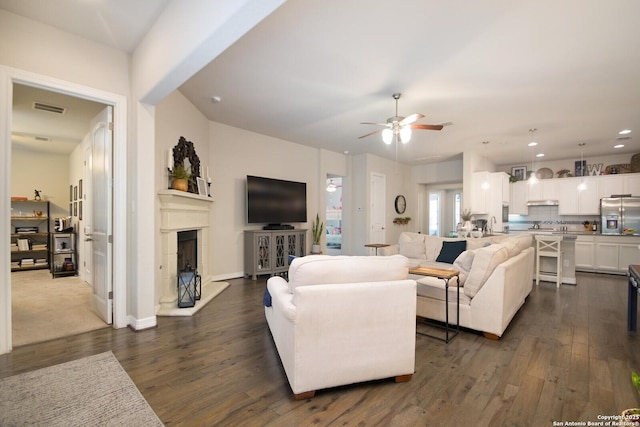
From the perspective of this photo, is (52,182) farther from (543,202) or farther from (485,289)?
(543,202)

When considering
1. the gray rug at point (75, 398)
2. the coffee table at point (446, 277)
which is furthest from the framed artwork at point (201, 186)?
the coffee table at point (446, 277)

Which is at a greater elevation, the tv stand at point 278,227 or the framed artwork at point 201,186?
the framed artwork at point 201,186

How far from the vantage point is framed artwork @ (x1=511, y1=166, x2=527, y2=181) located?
8.20 metres

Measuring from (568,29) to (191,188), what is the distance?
4466 mm

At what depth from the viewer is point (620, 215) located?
6.56m

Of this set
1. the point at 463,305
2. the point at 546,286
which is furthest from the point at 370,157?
the point at 463,305

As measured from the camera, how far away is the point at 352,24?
255cm

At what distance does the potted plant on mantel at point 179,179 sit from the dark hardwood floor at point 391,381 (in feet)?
5.17

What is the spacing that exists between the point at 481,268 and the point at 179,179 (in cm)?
360

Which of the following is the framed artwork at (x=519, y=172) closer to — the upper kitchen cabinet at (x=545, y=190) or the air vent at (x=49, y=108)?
the upper kitchen cabinet at (x=545, y=190)

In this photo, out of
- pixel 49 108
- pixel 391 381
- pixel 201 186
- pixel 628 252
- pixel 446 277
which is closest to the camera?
pixel 391 381

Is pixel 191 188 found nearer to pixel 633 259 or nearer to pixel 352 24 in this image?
pixel 352 24

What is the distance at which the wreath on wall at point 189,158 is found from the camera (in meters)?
3.93

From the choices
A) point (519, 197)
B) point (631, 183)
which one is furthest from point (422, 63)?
point (631, 183)
